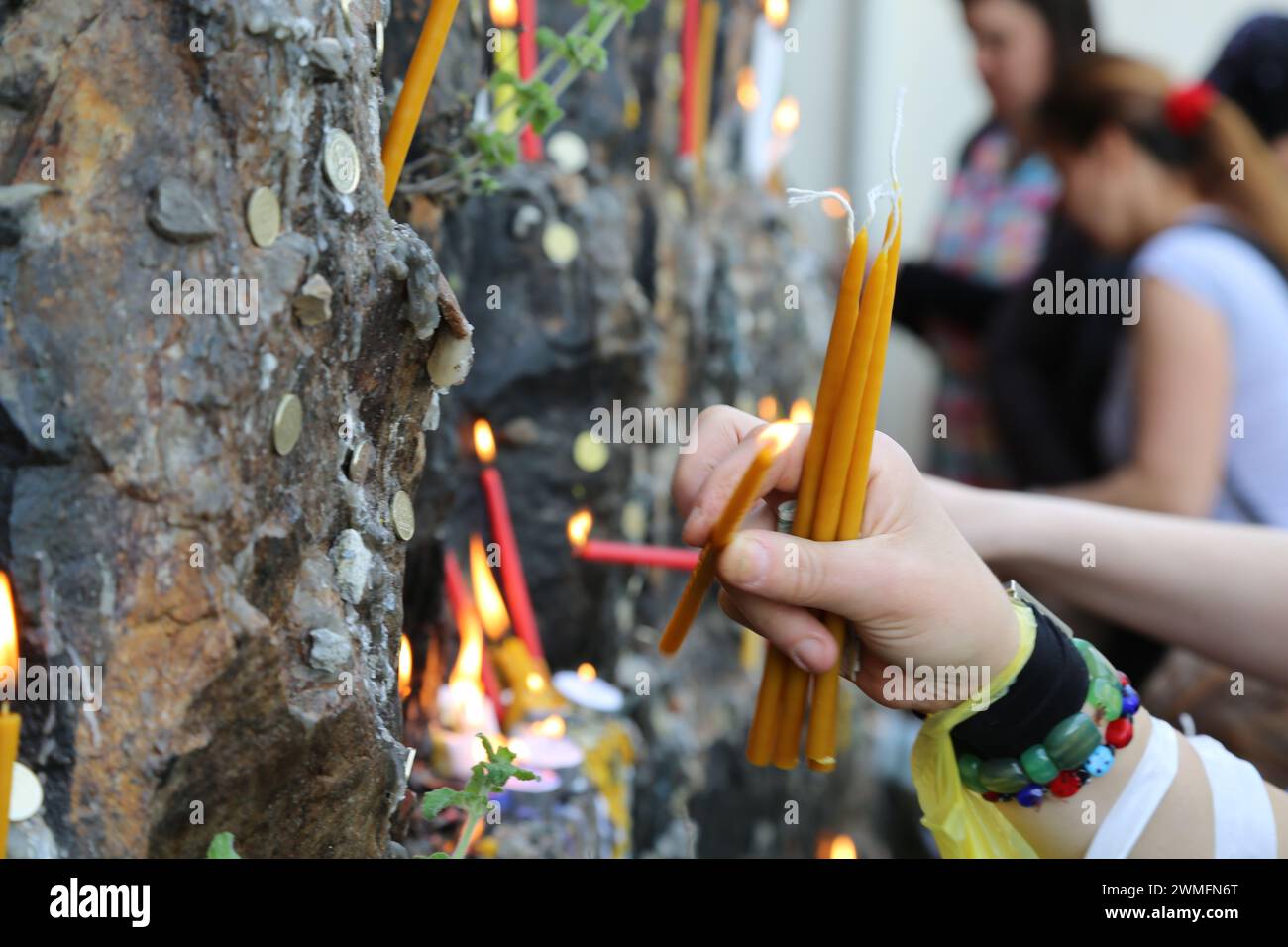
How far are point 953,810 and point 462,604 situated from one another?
484mm

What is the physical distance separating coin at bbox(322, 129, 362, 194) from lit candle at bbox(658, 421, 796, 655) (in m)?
0.22

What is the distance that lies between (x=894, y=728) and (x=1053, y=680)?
68.4 inches

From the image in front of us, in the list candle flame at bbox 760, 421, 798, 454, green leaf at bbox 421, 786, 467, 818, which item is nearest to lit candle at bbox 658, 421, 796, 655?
candle flame at bbox 760, 421, 798, 454

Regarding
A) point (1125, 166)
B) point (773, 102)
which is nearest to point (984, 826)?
point (1125, 166)

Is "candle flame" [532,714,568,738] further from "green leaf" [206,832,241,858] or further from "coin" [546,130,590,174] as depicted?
"coin" [546,130,590,174]

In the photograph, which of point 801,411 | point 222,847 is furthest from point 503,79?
point 801,411

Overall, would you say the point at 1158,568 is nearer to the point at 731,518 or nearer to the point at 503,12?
the point at 731,518

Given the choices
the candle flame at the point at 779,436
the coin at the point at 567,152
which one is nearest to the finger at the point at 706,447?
the candle flame at the point at 779,436

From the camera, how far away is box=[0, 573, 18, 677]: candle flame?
1.41 ft

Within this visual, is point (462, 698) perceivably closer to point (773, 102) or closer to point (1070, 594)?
point (1070, 594)

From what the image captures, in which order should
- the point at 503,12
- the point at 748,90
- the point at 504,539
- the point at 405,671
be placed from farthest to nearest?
the point at 748,90 → the point at 504,539 → the point at 503,12 → the point at 405,671

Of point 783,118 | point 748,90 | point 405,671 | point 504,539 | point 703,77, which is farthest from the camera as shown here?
point 783,118

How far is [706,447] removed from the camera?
577 mm

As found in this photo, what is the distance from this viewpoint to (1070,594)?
2.74 ft
